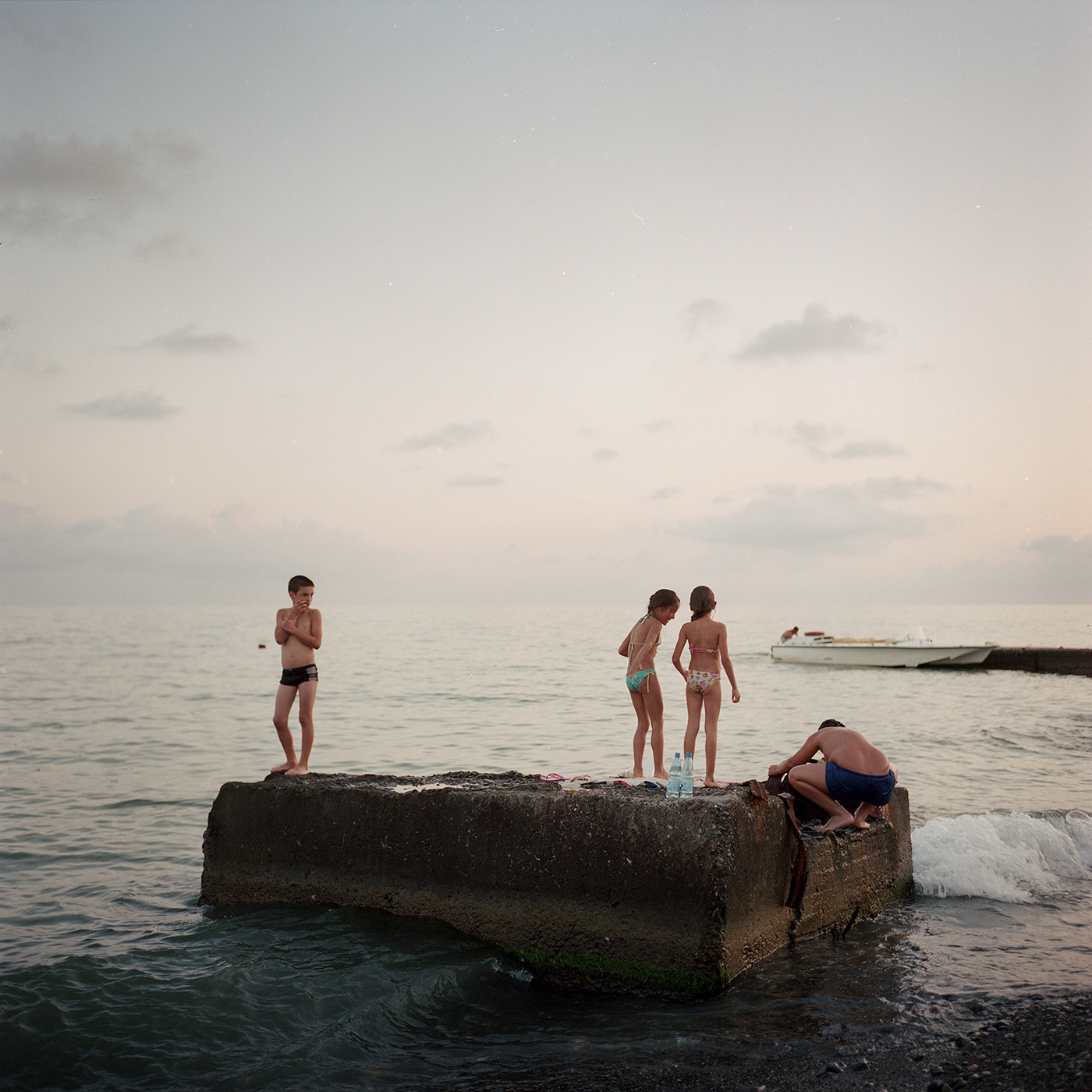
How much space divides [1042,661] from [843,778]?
123 ft

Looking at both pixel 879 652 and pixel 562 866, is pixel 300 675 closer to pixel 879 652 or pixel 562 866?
pixel 562 866

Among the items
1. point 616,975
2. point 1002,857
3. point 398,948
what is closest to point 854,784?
point 616,975

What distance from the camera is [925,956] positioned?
6297 millimetres

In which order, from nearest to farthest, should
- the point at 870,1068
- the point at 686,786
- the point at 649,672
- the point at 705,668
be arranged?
the point at 870,1068 < the point at 686,786 < the point at 705,668 < the point at 649,672

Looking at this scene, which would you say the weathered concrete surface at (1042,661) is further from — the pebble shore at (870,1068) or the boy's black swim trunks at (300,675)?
the boy's black swim trunks at (300,675)

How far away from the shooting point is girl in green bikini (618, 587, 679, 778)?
8.02 m

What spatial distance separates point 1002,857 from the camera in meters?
8.47

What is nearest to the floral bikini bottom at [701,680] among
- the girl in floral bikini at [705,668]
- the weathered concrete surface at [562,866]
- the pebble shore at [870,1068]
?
the girl in floral bikini at [705,668]

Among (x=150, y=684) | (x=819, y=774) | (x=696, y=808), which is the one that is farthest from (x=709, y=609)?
(x=150, y=684)

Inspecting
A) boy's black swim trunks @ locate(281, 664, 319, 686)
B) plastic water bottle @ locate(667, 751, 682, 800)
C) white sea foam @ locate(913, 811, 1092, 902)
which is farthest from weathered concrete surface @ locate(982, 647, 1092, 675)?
boy's black swim trunks @ locate(281, 664, 319, 686)

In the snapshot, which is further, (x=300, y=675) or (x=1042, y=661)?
(x=1042, y=661)

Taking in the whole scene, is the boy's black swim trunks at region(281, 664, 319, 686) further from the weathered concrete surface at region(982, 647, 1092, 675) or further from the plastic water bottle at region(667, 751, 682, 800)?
the weathered concrete surface at region(982, 647, 1092, 675)

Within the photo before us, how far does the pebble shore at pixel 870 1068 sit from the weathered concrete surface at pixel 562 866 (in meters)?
0.70

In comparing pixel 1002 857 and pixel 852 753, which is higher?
pixel 852 753
